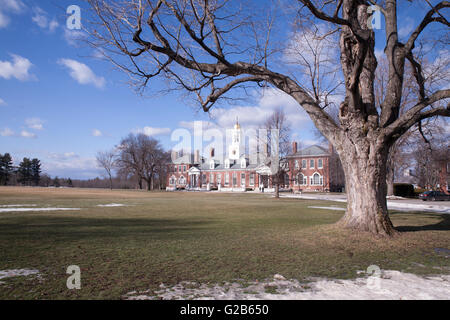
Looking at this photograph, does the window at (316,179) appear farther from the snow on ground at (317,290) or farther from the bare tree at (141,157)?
the snow on ground at (317,290)

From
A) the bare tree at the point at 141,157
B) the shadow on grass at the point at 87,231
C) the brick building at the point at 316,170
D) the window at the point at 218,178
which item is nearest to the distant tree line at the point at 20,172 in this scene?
the bare tree at the point at 141,157

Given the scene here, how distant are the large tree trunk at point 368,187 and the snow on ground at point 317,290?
3.47 m

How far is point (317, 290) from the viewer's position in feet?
14.8

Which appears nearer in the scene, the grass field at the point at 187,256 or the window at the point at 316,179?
the grass field at the point at 187,256

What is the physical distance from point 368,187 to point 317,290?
499 centimetres

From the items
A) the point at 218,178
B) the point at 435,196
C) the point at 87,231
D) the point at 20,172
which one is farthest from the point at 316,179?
the point at 20,172

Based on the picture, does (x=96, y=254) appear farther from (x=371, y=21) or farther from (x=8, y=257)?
(x=371, y=21)

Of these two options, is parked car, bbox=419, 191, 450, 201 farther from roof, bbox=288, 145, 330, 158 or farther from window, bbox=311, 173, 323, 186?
window, bbox=311, 173, 323, 186

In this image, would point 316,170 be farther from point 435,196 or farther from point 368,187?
point 368,187

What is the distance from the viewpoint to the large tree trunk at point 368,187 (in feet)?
28.1

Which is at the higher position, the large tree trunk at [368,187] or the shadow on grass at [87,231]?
the large tree trunk at [368,187]

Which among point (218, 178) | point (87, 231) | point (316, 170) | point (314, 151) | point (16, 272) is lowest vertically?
point (87, 231)

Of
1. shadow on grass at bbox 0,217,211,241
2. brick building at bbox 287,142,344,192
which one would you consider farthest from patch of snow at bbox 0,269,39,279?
brick building at bbox 287,142,344,192

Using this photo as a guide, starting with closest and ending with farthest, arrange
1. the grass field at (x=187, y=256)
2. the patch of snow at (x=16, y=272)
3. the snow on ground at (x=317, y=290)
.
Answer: the snow on ground at (x=317, y=290)
the grass field at (x=187, y=256)
the patch of snow at (x=16, y=272)
